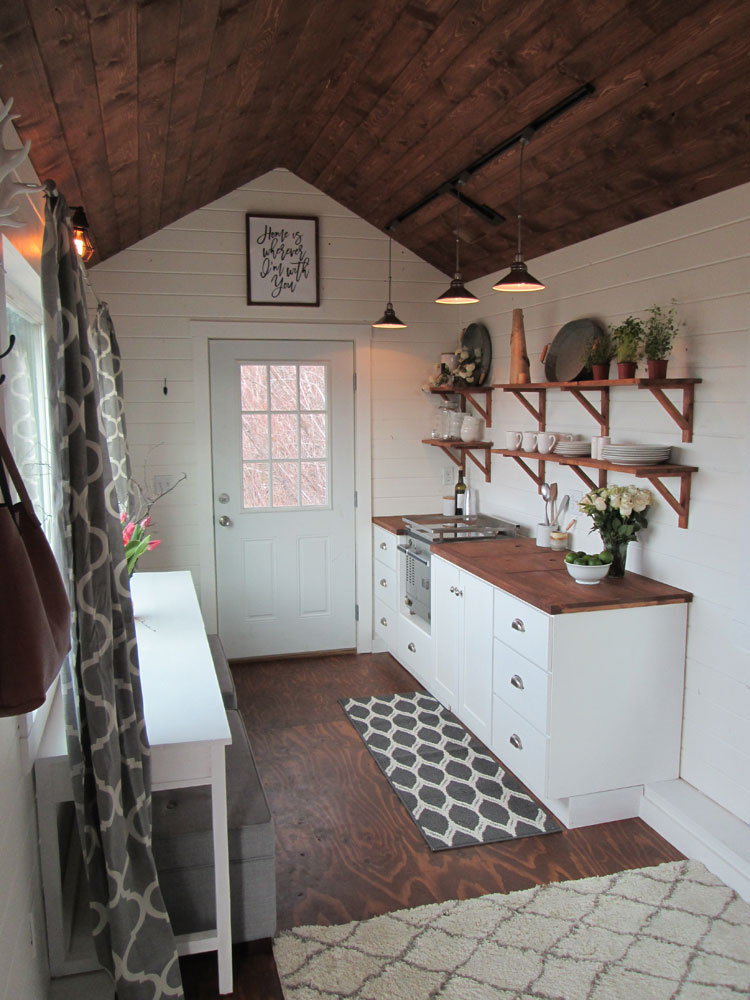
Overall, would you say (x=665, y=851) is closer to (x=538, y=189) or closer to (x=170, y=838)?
(x=170, y=838)

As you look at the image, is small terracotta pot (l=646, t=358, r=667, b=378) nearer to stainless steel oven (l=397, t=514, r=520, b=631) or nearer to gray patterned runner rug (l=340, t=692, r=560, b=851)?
stainless steel oven (l=397, t=514, r=520, b=631)

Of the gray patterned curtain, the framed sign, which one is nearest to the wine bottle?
the framed sign

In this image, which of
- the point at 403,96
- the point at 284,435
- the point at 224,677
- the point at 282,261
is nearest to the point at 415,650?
the point at 224,677

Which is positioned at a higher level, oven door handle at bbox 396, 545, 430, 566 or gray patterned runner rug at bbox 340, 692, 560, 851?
oven door handle at bbox 396, 545, 430, 566

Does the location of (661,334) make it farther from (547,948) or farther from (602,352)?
(547,948)

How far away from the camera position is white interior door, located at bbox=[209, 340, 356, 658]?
4.61 meters

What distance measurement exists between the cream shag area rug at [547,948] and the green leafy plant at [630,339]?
6.11ft

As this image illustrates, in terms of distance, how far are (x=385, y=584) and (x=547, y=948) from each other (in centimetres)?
265

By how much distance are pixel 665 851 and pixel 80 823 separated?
2.00 m

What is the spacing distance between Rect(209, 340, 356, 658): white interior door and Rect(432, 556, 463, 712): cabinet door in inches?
41.9

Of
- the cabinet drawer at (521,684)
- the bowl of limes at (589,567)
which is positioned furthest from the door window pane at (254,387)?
the bowl of limes at (589,567)

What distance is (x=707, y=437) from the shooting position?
9.16ft

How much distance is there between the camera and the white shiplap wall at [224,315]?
A: 4.40 metres

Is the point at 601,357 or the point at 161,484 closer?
the point at 601,357
